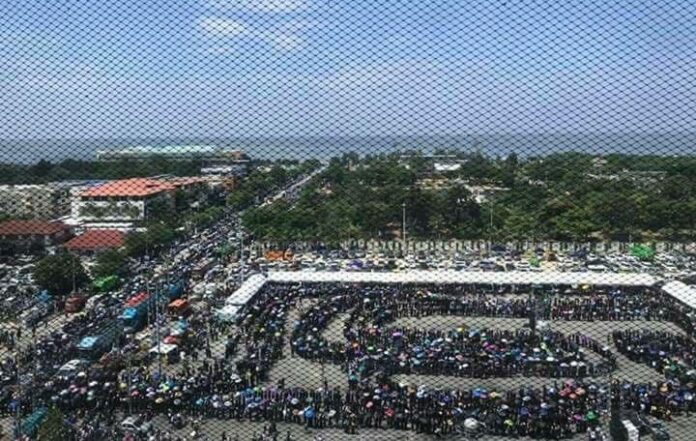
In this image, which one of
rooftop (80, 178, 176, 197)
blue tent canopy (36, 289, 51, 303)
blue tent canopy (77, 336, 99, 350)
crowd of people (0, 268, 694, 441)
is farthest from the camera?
rooftop (80, 178, 176, 197)

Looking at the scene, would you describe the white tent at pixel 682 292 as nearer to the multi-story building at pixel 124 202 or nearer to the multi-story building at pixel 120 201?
the multi-story building at pixel 124 202

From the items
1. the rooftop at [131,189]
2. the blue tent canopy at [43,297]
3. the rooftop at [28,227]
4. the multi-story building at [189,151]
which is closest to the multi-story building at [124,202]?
the rooftop at [131,189]

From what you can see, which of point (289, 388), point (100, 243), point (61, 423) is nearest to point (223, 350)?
point (289, 388)

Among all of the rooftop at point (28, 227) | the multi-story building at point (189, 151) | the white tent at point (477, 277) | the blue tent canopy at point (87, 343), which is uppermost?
the multi-story building at point (189, 151)

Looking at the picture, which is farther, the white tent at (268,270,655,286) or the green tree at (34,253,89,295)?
the green tree at (34,253,89,295)

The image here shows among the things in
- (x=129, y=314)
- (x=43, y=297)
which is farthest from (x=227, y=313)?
(x=43, y=297)

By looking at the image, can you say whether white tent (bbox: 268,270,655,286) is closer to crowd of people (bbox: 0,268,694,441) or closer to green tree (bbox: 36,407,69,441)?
crowd of people (bbox: 0,268,694,441)

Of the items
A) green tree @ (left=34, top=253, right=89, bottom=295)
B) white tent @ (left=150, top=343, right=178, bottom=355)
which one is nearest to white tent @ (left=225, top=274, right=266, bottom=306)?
white tent @ (left=150, top=343, right=178, bottom=355)
